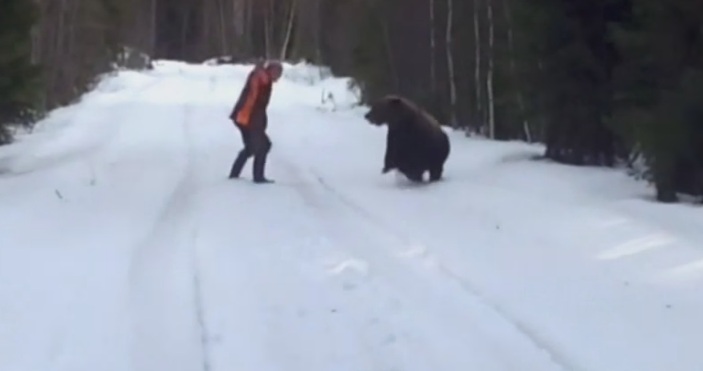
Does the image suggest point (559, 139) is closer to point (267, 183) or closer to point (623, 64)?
point (623, 64)

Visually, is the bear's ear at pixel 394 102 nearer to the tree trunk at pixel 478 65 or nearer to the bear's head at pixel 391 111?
the bear's head at pixel 391 111

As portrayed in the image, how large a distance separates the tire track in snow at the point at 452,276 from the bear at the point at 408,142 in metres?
0.97

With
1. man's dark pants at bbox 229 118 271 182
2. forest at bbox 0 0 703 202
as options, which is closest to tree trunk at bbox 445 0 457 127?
forest at bbox 0 0 703 202

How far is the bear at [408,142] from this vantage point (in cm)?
1827

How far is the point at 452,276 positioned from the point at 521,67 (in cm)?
1051

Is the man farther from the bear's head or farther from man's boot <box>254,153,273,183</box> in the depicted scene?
the bear's head

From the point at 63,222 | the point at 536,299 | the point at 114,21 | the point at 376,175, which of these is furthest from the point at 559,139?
the point at 114,21

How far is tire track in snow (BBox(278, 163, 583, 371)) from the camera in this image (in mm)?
8391

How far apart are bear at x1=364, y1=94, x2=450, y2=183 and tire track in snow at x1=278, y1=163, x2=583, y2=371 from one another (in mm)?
965

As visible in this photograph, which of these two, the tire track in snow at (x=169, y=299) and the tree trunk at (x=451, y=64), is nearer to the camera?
the tire track in snow at (x=169, y=299)

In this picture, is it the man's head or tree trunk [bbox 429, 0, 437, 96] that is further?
tree trunk [bbox 429, 0, 437, 96]

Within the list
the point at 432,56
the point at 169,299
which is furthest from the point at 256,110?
the point at 432,56

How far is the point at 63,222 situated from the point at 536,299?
6006 mm

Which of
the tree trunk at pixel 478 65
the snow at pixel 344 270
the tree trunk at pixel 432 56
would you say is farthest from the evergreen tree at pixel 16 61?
the tree trunk at pixel 432 56
